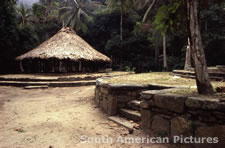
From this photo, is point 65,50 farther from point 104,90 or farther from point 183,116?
point 183,116

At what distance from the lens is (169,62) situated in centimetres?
1781

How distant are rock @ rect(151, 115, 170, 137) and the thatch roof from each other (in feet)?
39.9

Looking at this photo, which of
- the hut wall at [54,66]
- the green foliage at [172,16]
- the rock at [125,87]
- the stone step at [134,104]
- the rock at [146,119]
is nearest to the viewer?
the rock at [146,119]

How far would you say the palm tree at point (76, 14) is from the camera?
2570 centimetres

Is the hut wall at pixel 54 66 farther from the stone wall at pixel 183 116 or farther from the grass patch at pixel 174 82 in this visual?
the stone wall at pixel 183 116

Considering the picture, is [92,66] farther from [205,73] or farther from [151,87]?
A: [205,73]

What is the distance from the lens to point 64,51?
1524 centimetres

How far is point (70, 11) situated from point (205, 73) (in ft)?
88.9

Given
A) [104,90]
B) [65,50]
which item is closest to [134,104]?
[104,90]

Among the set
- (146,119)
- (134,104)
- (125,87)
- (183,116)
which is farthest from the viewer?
(125,87)

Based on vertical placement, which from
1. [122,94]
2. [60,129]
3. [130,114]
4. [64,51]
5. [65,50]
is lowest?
[60,129]

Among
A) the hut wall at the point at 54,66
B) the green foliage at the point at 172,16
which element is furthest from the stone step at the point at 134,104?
the hut wall at the point at 54,66

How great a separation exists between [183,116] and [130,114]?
1.58 metres

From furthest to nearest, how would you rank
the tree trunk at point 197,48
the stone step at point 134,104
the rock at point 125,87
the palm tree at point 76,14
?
the palm tree at point 76,14 → the rock at point 125,87 → the stone step at point 134,104 → the tree trunk at point 197,48
